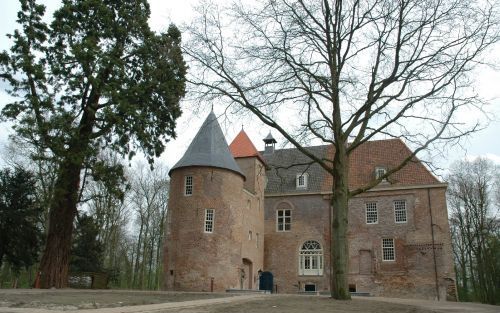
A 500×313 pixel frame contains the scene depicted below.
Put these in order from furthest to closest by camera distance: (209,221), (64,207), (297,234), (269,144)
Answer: (269,144), (297,234), (209,221), (64,207)

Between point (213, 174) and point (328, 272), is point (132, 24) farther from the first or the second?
point (328, 272)

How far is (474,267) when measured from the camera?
115ft

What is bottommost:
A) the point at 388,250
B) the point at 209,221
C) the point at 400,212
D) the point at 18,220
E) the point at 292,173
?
the point at 388,250

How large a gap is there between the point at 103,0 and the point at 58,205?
28.1 ft

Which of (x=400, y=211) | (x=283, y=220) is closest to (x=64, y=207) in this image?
(x=283, y=220)

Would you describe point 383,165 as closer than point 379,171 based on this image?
No

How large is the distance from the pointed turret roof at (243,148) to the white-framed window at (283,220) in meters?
4.21

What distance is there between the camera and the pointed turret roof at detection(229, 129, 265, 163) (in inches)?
1364

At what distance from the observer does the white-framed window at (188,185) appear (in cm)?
2875

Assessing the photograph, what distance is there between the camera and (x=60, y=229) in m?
18.4

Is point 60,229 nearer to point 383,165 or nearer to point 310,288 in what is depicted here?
point 310,288

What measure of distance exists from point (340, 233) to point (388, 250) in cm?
1825

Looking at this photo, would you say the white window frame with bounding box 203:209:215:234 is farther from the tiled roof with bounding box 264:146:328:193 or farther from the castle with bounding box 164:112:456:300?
the tiled roof with bounding box 264:146:328:193

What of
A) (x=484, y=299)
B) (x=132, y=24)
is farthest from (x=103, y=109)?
(x=484, y=299)
